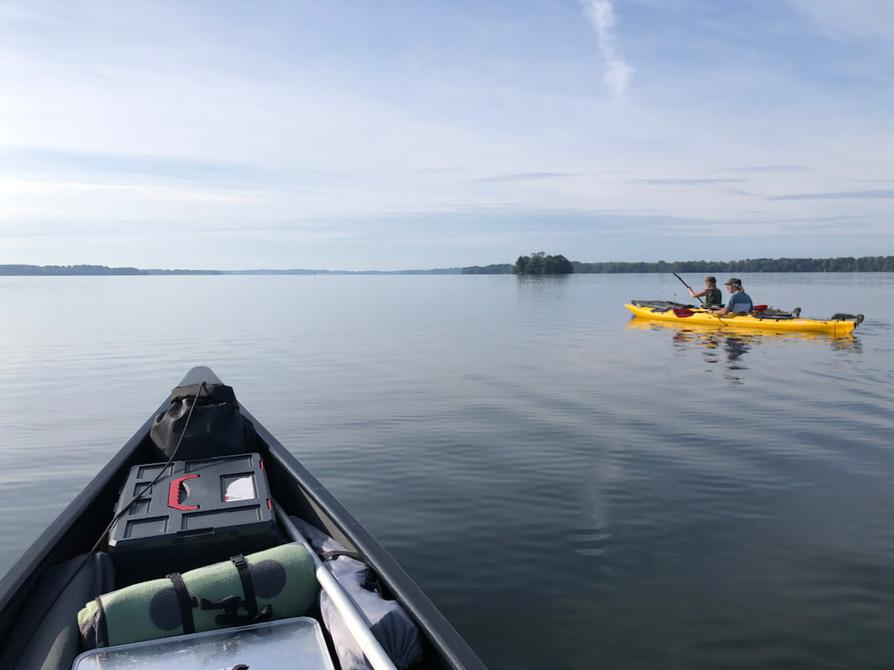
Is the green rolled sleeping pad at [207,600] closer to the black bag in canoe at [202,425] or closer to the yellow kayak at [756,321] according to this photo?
the black bag in canoe at [202,425]

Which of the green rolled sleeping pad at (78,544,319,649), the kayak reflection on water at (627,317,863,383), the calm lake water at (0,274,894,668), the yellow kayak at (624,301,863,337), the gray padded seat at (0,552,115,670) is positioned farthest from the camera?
the yellow kayak at (624,301,863,337)

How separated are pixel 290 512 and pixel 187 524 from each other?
141 cm

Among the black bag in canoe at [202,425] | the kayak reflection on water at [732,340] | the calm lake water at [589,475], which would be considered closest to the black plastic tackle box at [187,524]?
the black bag in canoe at [202,425]

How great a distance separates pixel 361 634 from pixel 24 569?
7.13 feet

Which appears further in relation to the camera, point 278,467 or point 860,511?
point 860,511

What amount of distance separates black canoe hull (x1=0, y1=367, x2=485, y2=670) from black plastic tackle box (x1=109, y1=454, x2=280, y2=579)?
342 mm

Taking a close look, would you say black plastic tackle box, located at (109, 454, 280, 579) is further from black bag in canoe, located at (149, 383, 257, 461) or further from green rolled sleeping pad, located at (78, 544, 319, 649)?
green rolled sleeping pad, located at (78, 544, 319, 649)

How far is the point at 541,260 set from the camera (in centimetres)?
14112

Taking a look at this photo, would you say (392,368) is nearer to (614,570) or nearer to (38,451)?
(38,451)

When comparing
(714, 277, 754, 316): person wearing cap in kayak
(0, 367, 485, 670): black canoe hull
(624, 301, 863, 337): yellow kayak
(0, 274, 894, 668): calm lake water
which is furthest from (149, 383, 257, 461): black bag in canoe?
(714, 277, 754, 316): person wearing cap in kayak

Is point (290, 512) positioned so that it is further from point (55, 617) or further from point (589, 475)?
point (589, 475)

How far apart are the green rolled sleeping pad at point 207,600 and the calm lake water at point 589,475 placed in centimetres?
166

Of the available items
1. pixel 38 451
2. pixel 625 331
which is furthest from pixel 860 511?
pixel 625 331

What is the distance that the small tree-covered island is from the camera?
141 meters
